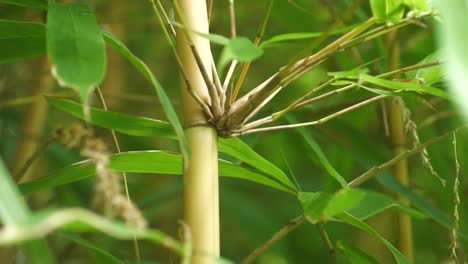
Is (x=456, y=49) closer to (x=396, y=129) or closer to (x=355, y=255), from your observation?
(x=355, y=255)

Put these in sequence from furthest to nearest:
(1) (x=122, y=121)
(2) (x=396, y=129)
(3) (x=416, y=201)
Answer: (2) (x=396, y=129) < (3) (x=416, y=201) < (1) (x=122, y=121)

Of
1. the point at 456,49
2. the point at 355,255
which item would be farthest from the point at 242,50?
the point at 355,255

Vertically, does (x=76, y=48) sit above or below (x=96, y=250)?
above

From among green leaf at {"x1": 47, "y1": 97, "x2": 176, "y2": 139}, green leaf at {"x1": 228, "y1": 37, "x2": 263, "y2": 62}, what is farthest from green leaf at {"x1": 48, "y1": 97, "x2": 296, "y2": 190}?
green leaf at {"x1": 228, "y1": 37, "x2": 263, "y2": 62}

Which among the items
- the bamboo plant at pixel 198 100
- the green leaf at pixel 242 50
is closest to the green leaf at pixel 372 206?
the bamboo plant at pixel 198 100

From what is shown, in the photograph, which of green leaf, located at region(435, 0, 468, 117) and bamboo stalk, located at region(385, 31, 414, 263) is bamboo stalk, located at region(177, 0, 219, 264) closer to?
green leaf, located at region(435, 0, 468, 117)

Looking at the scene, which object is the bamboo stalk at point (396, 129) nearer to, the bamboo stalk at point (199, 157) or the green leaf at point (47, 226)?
the bamboo stalk at point (199, 157)
